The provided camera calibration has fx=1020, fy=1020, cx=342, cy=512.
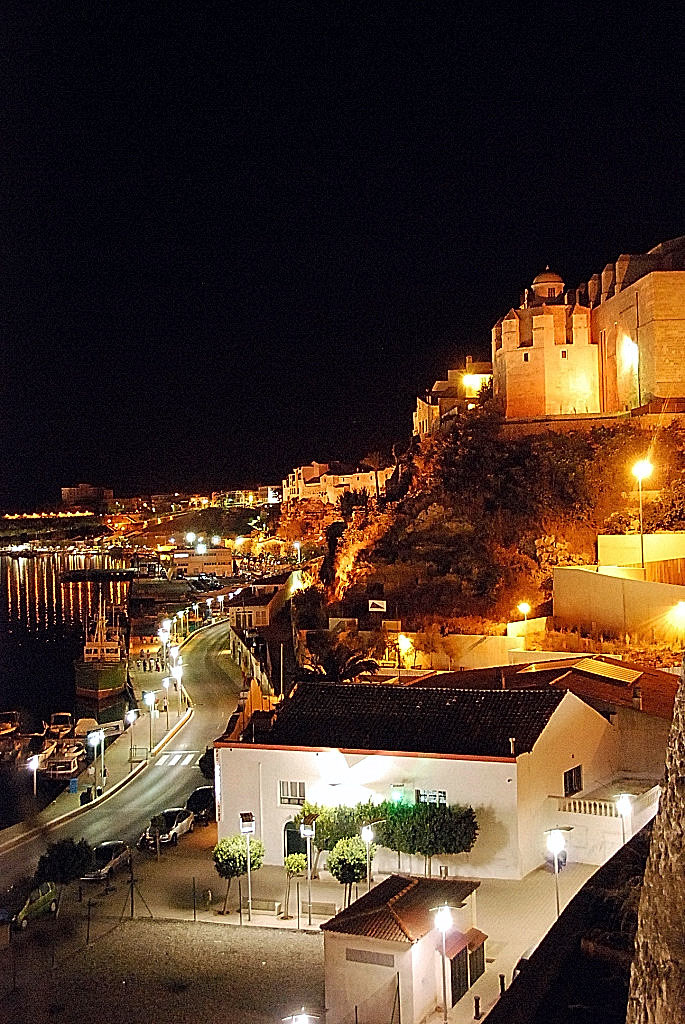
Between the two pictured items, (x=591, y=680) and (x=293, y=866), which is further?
(x=591, y=680)

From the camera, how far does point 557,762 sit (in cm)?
1412

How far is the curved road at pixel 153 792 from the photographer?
1773 cm

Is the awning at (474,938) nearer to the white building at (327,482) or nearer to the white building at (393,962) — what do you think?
the white building at (393,962)

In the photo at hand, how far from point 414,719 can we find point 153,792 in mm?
8398

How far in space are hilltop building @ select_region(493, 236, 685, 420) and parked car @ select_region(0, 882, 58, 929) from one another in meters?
20.7

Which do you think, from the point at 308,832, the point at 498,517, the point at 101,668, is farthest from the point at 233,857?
the point at 101,668

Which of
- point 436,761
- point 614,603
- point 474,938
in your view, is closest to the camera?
point 474,938

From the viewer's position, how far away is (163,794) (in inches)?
816

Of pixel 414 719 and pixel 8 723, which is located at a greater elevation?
pixel 414 719

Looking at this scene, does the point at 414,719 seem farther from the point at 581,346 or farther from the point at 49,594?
the point at 49,594

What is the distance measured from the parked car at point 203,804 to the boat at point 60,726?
14.4 meters

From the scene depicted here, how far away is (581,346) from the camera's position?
31750 mm

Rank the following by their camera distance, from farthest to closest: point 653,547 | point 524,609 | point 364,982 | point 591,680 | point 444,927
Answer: point 524,609, point 653,547, point 591,680, point 364,982, point 444,927

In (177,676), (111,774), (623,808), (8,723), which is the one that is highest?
(623,808)
